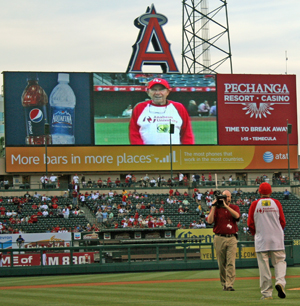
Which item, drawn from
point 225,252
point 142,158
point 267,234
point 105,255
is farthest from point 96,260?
point 142,158

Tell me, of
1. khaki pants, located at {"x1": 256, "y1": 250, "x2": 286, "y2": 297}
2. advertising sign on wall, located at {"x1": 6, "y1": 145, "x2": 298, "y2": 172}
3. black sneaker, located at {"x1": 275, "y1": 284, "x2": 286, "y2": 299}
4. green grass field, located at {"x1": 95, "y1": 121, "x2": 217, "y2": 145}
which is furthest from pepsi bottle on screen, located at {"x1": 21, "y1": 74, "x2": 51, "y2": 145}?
black sneaker, located at {"x1": 275, "y1": 284, "x2": 286, "y2": 299}

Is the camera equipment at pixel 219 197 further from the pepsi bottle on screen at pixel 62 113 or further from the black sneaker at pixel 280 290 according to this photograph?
the pepsi bottle on screen at pixel 62 113

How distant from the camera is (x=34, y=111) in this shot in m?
38.9

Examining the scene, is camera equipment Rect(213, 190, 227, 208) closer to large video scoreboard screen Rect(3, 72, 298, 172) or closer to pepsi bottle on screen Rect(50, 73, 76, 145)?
large video scoreboard screen Rect(3, 72, 298, 172)

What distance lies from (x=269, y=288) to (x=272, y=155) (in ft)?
117

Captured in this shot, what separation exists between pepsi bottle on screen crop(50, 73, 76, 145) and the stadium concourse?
12.4ft

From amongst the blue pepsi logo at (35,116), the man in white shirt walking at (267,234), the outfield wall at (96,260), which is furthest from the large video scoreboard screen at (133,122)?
the man in white shirt walking at (267,234)

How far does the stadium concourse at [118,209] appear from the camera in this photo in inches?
1219

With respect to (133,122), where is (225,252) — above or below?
below

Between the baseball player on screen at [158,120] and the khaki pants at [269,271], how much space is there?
32.3 metres

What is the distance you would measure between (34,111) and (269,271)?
3300cm

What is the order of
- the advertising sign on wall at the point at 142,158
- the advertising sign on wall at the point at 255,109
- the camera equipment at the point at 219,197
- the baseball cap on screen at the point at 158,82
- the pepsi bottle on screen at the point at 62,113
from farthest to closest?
the advertising sign on wall at the point at 255,109, the baseball cap on screen at the point at 158,82, the advertising sign on wall at the point at 142,158, the pepsi bottle on screen at the point at 62,113, the camera equipment at the point at 219,197

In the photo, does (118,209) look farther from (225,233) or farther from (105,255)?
(225,233)

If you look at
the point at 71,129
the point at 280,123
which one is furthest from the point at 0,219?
the point at 280,123
